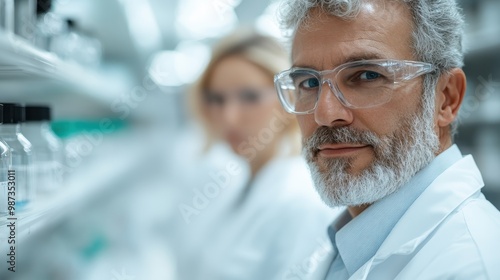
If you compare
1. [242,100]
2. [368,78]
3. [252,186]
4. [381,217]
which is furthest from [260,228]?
[368,78]

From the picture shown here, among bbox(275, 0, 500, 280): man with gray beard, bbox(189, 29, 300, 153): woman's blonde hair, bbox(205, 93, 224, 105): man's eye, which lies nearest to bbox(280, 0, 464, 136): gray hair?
bbox(275, 0, 500, 280): man with gray beard

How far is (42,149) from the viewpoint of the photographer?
150 centimetres

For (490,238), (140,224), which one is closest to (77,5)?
(140,224)

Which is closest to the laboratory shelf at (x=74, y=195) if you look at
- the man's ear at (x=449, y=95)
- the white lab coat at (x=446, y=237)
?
the white lab coat at (x=446, y=237)

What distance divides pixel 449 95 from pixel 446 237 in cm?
40

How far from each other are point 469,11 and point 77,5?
231 centimetres

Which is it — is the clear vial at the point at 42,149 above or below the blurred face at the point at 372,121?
below

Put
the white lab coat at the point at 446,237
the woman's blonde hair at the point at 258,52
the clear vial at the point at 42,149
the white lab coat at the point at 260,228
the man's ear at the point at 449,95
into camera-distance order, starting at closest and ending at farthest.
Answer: the white lab coat at the point at 446,237 → the man's ear at the point at 449,95 → the clear vial at the point at 42,149 → the white lab coat at the point at 260,228 → the woman's blonde hair at the point at 258,52

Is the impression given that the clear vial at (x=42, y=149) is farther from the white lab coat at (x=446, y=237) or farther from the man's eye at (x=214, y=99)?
the white lab coat at (x=446, y=237)

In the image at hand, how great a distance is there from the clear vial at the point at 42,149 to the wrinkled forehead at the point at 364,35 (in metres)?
0.72

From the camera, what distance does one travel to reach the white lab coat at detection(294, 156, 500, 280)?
2.59 ft

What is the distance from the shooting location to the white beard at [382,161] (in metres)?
1.01

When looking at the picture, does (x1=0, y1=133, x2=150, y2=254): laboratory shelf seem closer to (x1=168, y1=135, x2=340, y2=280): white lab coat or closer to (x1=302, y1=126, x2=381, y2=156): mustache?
(x1=168, y1=135, x2=340, y2=280): white lab coat

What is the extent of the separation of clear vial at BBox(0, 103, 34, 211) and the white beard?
69cm
